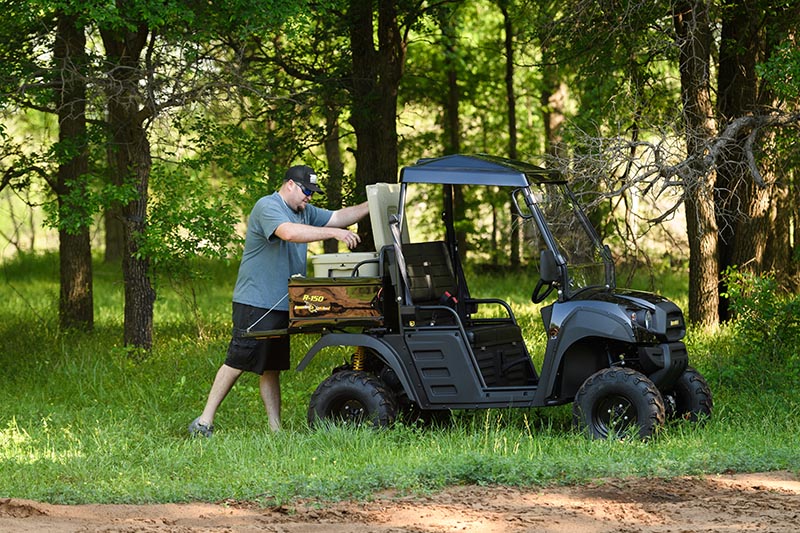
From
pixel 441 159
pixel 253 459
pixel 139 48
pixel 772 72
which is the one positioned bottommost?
pixel 253 459

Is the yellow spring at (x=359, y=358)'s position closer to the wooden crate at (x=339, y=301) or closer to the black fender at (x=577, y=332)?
the wooden crate at (x=339, y=301)

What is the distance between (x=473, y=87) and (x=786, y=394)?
16.4 m

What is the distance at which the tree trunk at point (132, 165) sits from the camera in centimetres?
1285

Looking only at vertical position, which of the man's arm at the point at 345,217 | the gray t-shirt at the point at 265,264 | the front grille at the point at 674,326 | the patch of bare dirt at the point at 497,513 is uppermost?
the man's arm at the point at 345,217

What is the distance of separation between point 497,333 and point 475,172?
1.34 meters

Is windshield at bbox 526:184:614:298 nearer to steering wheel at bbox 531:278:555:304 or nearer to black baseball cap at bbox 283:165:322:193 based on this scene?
steering wheel at bbox 531:278:555:304

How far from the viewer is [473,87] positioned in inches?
1016

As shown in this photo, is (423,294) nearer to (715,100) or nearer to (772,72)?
(772,72)

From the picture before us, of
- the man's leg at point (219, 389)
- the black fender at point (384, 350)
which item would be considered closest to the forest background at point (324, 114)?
the black fender at point (384, 350)

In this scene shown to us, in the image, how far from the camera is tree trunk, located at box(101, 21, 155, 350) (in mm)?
12852

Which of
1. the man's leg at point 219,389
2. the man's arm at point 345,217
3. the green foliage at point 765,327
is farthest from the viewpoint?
the green foliage at point 765,327

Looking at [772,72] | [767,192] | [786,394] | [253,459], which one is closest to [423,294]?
[253,459]

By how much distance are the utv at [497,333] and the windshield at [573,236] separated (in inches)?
0.4

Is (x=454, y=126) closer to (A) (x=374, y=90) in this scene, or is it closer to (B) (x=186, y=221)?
(A) (x=374, y=90)
